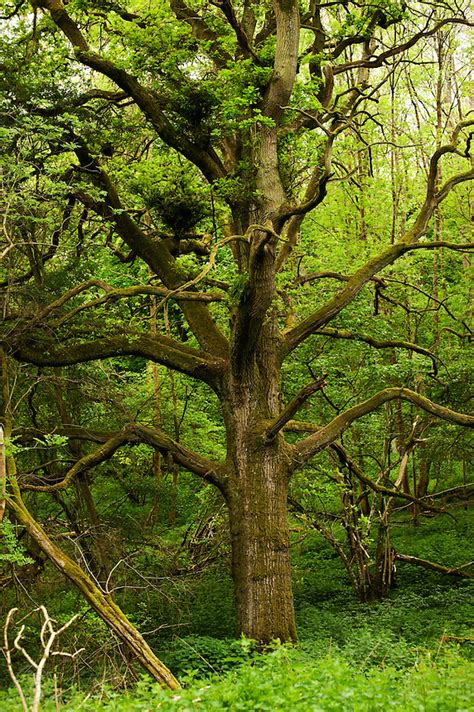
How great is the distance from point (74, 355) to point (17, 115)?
325 cm

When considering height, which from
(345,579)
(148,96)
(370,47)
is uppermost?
(370,47)

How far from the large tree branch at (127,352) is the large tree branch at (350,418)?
166 centimetres

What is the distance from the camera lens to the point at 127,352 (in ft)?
34.1

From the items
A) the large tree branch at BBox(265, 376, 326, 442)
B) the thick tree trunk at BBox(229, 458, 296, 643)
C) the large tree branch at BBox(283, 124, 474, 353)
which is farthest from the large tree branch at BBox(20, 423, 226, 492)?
the large tree branch at BBox(283, 124, 474, 353)

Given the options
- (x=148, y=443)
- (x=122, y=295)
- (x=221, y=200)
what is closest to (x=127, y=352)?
(x=122, y=295)

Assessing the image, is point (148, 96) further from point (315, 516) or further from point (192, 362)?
point (315, 516)

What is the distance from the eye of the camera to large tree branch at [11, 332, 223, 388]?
32.7 ft

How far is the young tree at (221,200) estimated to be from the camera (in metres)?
9.52

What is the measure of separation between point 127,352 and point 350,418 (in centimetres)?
340

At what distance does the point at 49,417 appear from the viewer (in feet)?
41.8

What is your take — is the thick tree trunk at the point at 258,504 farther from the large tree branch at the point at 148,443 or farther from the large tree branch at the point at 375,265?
A: the large tree branch at the point at 375,265

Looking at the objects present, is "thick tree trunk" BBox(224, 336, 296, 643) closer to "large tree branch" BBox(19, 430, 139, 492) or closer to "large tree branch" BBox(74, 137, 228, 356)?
"large tree branch" BBox(74, 137, 228, 356)

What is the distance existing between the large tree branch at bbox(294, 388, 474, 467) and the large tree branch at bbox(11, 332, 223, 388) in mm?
1660

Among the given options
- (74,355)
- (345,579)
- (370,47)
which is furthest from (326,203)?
(74,355)
